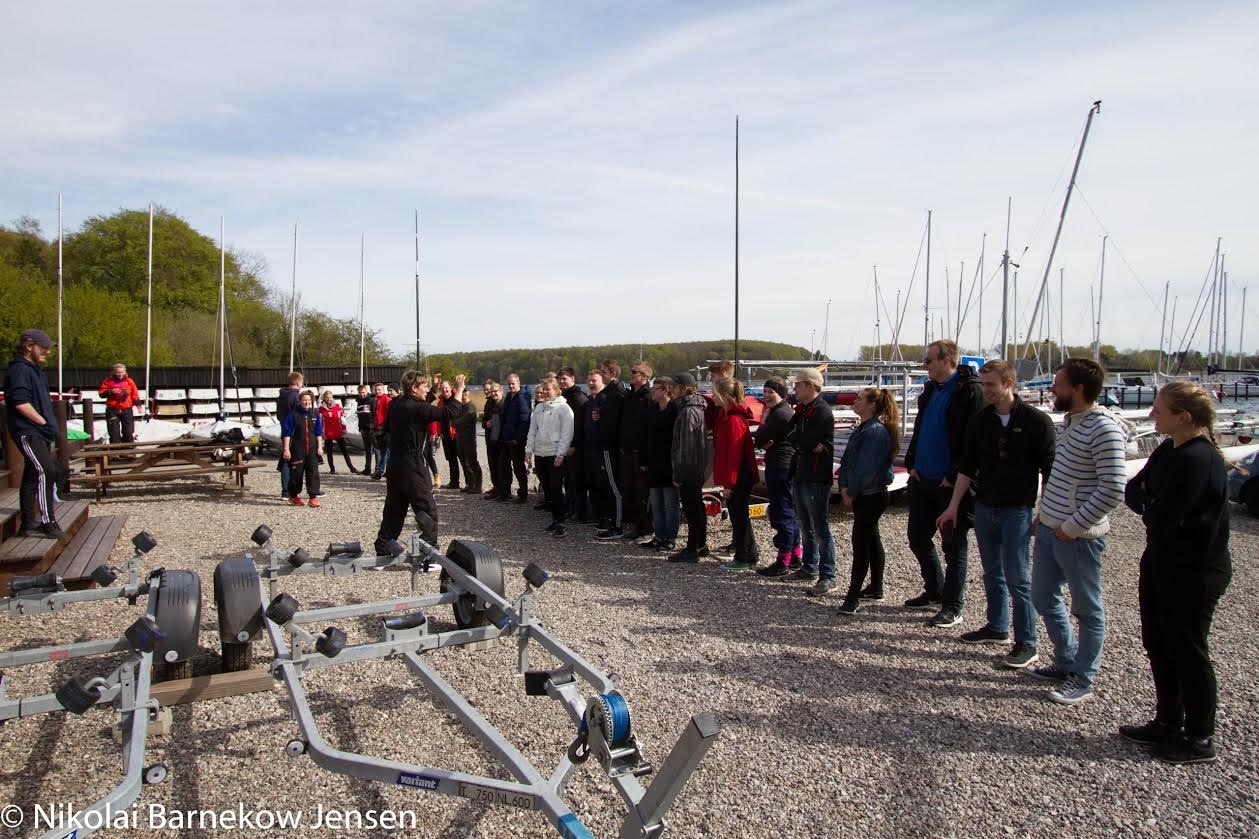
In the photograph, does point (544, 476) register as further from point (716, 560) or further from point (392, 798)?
point (392, 798)

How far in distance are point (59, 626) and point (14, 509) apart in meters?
2.09

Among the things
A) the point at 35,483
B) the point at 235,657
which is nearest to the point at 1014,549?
the point at 235,657

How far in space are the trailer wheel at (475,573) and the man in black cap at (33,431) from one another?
13.3 feet

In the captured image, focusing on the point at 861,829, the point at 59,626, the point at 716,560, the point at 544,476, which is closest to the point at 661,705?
the point at 861,829

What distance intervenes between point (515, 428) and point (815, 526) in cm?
568

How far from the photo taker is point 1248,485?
10.9m

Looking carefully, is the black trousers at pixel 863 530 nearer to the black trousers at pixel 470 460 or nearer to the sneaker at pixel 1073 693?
the sneaker at pixel 1073 693

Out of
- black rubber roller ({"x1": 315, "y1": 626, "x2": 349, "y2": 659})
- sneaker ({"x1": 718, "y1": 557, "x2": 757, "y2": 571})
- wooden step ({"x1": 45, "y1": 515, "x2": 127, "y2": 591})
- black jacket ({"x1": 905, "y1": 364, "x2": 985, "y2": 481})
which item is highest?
black jacket ({"x1": 905, "y1": 364, "x2": 985, "y2": 481})

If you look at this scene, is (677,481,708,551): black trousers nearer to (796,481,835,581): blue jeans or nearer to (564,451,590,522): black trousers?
(796,481,835,581): blue jeans

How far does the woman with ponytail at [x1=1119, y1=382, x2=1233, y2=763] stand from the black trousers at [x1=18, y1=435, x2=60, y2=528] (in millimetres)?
8468

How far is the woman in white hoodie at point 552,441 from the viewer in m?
9.55

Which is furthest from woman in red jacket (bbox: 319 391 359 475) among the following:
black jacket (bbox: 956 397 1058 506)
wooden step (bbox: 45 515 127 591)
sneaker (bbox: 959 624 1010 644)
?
black jacket (bbox: 956 397 1058 506)

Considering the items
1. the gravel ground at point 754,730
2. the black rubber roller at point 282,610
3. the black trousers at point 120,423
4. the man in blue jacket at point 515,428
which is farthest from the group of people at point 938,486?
the black trousers at point 120,423

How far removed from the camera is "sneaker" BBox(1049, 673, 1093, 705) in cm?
448
